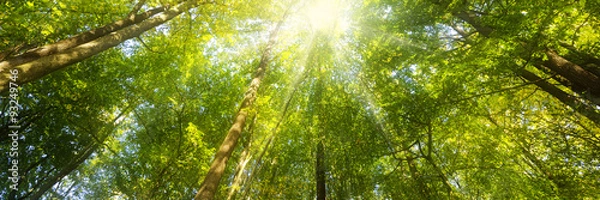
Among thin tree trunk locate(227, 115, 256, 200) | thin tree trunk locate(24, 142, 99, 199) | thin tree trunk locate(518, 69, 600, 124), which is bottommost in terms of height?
thin tree trunk locate(227, 115, 256, 200)

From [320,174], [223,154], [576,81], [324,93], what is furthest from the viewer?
[320,174]

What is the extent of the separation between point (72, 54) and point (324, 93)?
5.80m

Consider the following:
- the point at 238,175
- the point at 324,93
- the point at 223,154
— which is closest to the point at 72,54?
the point at 223,154

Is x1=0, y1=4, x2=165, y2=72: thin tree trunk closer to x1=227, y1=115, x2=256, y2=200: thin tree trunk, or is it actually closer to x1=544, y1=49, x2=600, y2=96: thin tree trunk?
x1=227, y1=115, x2=256, y2=200: thin tree trunk

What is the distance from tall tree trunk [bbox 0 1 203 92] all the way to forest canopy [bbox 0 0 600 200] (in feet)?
0.07

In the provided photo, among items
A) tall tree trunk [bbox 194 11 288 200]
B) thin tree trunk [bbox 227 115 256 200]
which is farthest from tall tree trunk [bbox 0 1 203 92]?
thin tree trunk [bbox 227 115 256 200]

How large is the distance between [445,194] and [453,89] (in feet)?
10.6

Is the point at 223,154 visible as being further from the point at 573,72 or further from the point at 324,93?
the point at 573,72

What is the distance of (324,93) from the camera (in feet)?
24.6

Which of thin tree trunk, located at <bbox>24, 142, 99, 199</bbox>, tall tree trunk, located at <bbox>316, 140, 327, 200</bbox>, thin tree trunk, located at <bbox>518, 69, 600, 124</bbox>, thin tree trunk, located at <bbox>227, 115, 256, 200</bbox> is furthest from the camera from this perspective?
thin tree trunk, located at <bbox>24, 142, 99, 199</bbox>

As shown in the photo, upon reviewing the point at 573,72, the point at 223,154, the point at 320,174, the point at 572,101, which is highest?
the point at 320,174

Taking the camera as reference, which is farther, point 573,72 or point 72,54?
point 573,72

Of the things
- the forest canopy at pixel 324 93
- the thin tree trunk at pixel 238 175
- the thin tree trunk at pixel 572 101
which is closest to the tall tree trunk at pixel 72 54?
the forest canopy at pixel 324 93

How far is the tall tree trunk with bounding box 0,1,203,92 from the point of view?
109 inches
